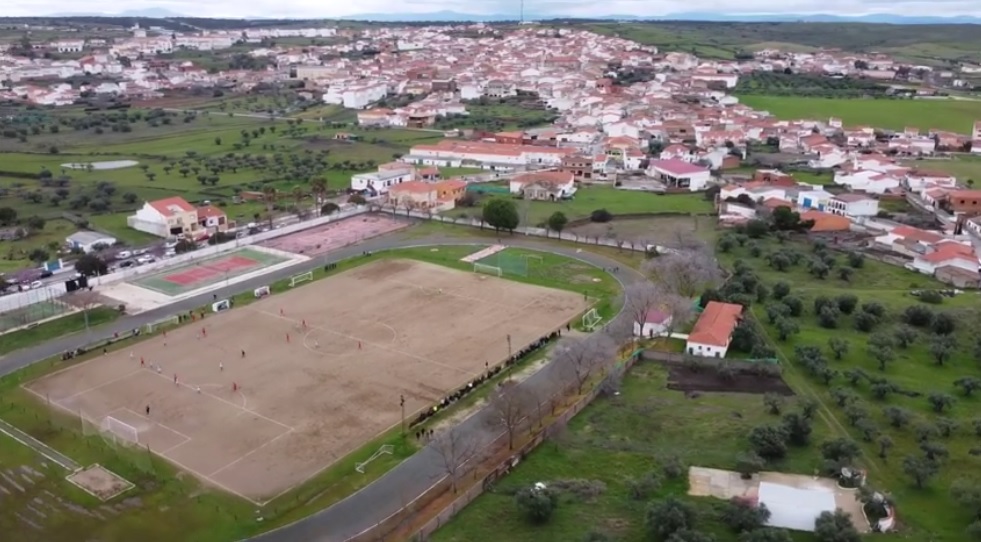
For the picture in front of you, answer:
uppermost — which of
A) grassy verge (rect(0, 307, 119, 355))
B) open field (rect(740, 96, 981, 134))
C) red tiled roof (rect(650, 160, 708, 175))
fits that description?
open field (rect(740, 96, 981, 134))

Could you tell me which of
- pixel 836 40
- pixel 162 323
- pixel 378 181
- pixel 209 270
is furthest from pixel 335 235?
pixel 836 40

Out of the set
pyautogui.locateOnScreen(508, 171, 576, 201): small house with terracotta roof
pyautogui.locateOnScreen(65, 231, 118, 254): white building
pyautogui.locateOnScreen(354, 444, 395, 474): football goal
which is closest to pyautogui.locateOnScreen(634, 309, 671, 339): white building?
pyautogui.locateOnScreen(354, 444, 395, 474): football goal

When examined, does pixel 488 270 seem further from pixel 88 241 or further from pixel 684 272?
pixel 88 241

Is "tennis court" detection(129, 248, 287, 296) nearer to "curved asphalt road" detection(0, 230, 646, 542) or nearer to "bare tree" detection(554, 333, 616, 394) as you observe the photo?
"curved asphalt road" detection(0, 230, 646, 542)

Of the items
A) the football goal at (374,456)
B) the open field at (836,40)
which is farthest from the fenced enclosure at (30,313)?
the open field at (836,40)

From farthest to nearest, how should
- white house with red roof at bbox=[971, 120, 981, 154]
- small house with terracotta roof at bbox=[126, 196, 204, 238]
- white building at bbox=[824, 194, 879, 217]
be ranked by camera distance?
1. white house with red roof at bbox=[971, 120, 981, 154]
2. white building at bbox=[824, 194, 879, 217]
3. small house with terracotta roof at bbox=[126, 196, 204, 238]

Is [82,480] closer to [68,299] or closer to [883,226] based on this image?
[68,299]

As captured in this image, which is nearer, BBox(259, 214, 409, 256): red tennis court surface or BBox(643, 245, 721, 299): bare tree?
BBox(643, 245, 721, 299): bare tree

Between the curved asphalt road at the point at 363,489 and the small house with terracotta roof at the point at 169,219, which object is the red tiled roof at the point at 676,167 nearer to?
the curved asphalt road at the point at 363,489
